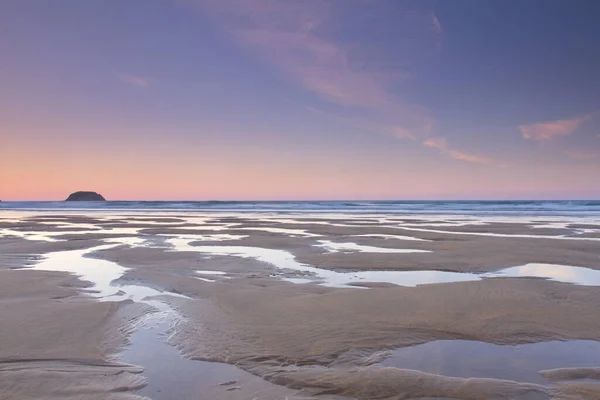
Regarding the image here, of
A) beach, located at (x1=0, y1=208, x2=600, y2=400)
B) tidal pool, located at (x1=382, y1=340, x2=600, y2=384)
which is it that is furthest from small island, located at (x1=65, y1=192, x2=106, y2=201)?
tidal pool, located at (x1=382, y1=340, x2=600, y2=384)

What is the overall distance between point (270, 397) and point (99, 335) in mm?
2639

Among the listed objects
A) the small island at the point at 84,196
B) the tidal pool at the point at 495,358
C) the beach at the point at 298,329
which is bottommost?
the tidal pool at the point at 495,358

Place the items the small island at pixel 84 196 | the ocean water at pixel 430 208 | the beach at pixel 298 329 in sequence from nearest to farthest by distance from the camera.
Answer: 1. the beach at pixel 298 329
2. the ocean water at pixel 430 208
3. the small island at pixel 84 196

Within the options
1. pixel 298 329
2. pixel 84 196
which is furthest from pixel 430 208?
pixel 84 196

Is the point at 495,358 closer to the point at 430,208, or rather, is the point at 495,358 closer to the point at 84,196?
the point at 430,208

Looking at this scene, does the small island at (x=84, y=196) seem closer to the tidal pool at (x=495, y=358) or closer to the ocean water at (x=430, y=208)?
the ocean water at (x=430, y=208)

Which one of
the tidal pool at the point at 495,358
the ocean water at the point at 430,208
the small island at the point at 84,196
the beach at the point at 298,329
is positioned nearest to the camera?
the beach at the point at 298,329

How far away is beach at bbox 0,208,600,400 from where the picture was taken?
3742 millimetres

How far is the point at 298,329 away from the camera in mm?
5309

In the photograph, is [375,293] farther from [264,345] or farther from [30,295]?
[30,295]

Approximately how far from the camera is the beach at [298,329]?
374 centimetres

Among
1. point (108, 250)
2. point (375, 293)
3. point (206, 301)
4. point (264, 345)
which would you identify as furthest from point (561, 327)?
point (108, 250)

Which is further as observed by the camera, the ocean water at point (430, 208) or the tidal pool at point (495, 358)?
the ocean water at point (430, 208)

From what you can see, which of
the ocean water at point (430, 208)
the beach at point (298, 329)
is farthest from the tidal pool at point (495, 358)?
the ocean water at point (430, 208)
